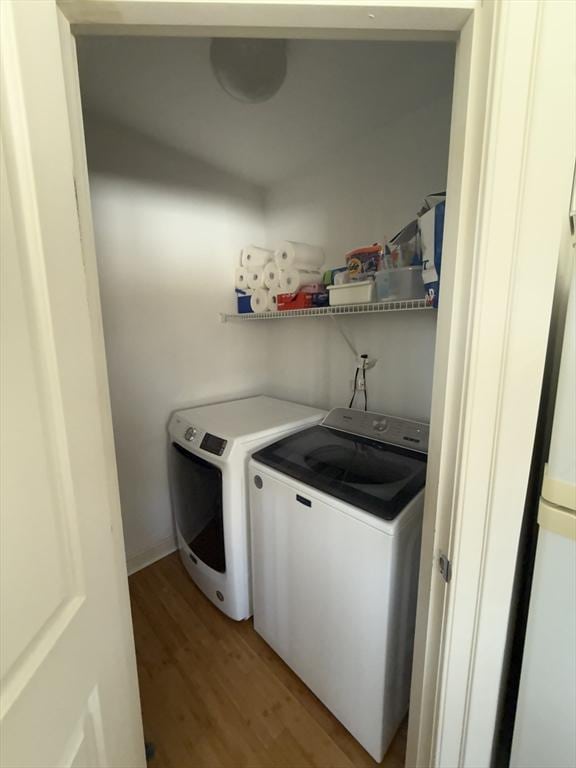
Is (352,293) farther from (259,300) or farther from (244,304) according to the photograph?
(244,304)

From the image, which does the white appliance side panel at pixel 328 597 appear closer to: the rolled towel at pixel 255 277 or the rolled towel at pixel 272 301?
the rolled towel at pixel 272 301

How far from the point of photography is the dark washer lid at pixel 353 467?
113 centimetres

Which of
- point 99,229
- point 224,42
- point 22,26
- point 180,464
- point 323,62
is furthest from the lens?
point 180,464

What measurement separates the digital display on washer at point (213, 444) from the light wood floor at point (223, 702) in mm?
988

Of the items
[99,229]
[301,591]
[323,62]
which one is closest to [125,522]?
[301,591]

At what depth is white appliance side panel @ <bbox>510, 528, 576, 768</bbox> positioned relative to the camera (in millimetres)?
668

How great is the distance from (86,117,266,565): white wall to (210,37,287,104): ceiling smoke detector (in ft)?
2.67

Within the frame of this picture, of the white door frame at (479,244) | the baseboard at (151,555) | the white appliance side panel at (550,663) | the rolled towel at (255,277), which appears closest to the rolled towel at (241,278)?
the rolled towel at (255,277)

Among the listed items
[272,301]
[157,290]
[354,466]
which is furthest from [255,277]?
[354,466]

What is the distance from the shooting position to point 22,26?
0.47 m

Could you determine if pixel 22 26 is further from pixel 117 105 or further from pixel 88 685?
pixel 117 105

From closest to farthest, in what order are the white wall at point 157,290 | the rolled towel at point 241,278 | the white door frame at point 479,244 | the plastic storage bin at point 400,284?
the white door frame at point 479,244 → the plastic storage bin at point 400,284 → the white wall at point 157,290 → the rolled towel at point 241,278

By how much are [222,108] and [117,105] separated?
51cm

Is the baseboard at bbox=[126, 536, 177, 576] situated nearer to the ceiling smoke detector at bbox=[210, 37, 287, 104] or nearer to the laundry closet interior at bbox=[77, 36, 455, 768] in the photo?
the laundry closet interior at bbox=[77, 36, 455, 768]
